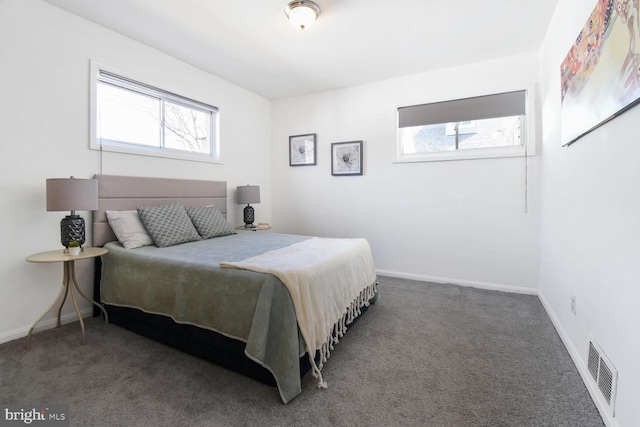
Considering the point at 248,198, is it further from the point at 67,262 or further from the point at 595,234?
the point at 595,234

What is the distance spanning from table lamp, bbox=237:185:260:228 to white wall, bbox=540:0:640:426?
326cm

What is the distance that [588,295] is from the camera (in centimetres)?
168

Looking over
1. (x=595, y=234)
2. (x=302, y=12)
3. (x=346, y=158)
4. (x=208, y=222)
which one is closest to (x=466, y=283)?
(x=595, y=234)

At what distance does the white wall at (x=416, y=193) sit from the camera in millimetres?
3221

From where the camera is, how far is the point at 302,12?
230 centimetres

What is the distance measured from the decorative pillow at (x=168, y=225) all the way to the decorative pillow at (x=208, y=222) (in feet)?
0.36

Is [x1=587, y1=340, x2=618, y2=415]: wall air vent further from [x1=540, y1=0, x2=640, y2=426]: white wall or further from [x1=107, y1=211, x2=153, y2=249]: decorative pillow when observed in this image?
[x1=107, y1=211, x2=153, y2=249]: decorative pillow

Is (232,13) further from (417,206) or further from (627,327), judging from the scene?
(627,327)

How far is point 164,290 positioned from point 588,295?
2.67 metres

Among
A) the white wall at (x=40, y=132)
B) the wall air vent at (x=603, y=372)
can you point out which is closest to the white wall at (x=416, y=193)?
the wall air vent at (x=603, y=372)

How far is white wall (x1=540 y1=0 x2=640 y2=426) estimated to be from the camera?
121cm

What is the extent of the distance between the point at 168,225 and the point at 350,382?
2.10 meters

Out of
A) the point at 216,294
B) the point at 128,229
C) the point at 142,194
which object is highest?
the point at 142,194

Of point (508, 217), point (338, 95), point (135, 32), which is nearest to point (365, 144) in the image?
point (338, 95)
